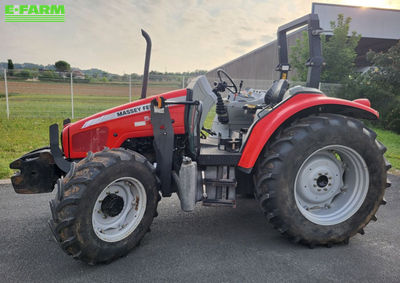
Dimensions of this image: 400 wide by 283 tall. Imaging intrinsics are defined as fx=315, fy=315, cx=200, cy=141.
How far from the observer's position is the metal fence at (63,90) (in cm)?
1239

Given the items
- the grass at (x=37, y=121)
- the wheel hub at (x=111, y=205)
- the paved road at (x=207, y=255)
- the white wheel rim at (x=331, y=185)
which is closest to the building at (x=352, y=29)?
the grass at (x=37, y=121)

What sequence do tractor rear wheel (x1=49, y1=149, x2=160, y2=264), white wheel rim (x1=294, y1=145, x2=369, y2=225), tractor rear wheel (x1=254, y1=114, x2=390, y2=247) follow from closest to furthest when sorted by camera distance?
tractor rear wheel (x1=49, y1=149, x2=160, y2=264) → tractor rear wheel (x1=254, y1=114, x2=390, y2=247) → white wheel rim (x1=294, y1=145, x2=369, y2=225)

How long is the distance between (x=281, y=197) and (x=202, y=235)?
3.05 feet

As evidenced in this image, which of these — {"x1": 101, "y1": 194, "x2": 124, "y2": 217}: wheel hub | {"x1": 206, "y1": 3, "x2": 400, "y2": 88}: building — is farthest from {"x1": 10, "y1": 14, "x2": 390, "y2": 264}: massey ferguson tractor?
{"x1": 206, "y1": 3, "x2": 400, "y2": 88}: building

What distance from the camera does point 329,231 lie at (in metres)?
2.98

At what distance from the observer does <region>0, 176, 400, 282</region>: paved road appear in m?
2.52

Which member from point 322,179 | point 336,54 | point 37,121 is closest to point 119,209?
point 322,179

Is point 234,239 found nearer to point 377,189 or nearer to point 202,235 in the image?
point 202,235

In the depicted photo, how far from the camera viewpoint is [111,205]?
2.68 metres

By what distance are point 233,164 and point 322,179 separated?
90 cm

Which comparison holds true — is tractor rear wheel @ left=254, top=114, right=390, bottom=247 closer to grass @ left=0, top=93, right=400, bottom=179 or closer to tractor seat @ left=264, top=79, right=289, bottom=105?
tractor seat @ left=264, top=79, right=289, bottom=105

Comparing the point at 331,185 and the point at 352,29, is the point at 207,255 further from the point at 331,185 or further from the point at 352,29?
the point at 352,29

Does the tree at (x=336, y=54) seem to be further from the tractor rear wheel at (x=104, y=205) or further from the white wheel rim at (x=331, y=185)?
the tractor rear wheel at (x=104, y=205)

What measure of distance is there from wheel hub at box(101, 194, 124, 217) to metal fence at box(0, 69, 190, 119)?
9.95 m
